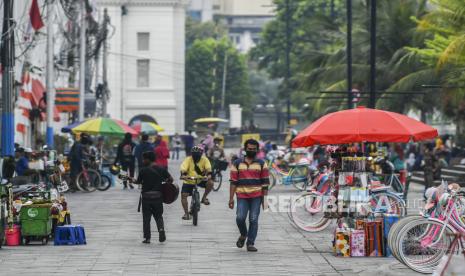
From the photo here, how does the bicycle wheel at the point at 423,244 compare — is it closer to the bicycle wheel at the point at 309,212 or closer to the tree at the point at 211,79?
the bicycle wheel at the point at 309,212

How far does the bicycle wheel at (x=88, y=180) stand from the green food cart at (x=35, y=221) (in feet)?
50.9

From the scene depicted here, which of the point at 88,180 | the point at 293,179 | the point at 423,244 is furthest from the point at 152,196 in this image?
the point at 293,179

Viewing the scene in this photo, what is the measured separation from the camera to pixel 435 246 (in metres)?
15.7

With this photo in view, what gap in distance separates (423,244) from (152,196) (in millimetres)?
5283

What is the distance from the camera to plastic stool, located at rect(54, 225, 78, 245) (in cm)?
1928

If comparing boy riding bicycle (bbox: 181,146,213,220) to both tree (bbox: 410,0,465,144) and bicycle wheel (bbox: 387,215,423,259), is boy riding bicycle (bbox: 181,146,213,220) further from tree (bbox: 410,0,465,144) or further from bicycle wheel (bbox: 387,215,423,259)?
tree (bbox: 410,0,465,144)

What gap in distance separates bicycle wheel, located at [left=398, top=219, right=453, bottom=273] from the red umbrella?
13.4 feet

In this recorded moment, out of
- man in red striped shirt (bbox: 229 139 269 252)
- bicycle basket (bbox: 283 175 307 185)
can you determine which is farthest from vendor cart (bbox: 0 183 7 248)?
bicycle basket (bbox: 283 175 307 185)

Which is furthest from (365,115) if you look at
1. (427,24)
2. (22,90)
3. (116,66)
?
(116,66)

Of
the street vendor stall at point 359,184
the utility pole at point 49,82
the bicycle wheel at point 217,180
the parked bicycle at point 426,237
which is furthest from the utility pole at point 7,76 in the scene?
the parked bicycle at point 426,237

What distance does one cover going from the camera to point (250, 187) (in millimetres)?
18719

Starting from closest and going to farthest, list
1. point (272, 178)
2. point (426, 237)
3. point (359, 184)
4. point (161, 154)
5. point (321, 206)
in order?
1. point (426, 237)
2. point (359, 184)
3. point (321, 206)
4. point (161, 154)
5. point (272, 178)

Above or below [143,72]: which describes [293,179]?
below

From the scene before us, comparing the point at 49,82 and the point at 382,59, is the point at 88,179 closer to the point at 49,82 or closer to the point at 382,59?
the point at 49,82
